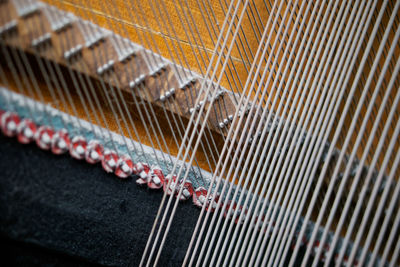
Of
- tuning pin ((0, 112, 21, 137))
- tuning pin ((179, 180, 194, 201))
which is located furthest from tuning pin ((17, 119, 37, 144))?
tuning pin ((179, 180, 194, 201))

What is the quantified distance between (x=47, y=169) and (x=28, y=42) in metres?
0.50

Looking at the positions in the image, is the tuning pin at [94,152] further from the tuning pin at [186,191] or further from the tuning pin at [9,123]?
the tuning pin at [186,191]

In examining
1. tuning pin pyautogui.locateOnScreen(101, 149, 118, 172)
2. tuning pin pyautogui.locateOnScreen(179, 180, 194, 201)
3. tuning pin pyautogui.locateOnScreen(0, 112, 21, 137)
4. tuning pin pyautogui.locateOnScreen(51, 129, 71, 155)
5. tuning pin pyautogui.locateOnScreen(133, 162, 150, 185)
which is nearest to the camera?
tuning pin pyautogui.locateOnScreen(0, 112, 21, 137)

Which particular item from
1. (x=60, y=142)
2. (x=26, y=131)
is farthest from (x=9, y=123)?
(x=60, y=142)

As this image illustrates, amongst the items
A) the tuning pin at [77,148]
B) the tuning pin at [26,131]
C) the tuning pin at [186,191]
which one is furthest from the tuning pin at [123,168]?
the tuning pin at [26,131]

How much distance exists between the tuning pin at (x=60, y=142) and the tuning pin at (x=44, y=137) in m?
0.02

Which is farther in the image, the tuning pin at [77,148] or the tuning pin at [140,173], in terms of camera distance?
the tuning pin at [140,173]

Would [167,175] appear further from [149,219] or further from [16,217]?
[16,217]

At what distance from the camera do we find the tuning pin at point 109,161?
1.60 metres

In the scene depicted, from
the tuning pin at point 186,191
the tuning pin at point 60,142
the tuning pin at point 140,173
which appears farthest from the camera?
the tuning pin at point 186,191

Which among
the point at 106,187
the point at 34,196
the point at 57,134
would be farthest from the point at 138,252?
the point at 57,134

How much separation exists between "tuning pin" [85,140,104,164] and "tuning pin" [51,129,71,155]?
90 mm

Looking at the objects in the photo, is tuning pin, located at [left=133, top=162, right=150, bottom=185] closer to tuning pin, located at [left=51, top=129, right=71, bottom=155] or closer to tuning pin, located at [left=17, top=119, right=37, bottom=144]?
tuning pin, located at [left=51, top=129, right=71, bottom=155]

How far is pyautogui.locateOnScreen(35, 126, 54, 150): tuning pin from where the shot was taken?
1423 millimetres
